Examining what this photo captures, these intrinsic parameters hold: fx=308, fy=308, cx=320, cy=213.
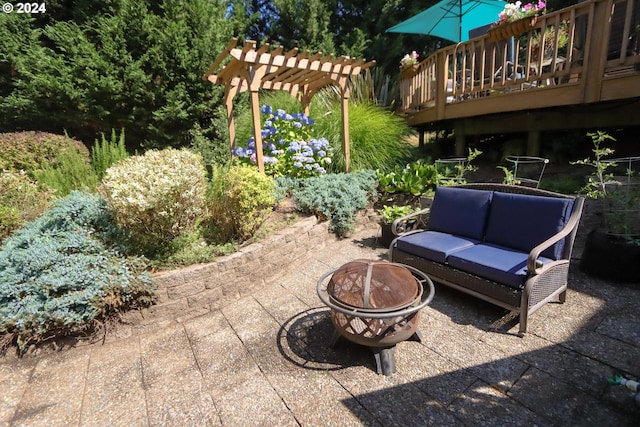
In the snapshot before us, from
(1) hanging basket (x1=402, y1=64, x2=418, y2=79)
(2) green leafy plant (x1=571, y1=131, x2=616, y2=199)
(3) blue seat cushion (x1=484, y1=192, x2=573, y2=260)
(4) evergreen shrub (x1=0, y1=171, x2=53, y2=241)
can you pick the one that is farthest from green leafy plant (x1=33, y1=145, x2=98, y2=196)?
(1) hanging basket (x1=402, y1=64, x2=418, y2=79)

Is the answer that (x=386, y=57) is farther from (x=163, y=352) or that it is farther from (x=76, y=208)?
(x=163, y=352)

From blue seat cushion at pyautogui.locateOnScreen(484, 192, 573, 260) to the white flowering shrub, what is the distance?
2701mm

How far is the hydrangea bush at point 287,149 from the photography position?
460cm

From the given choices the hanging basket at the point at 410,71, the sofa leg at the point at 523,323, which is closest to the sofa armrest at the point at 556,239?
the sofa leg at the point at 523,323

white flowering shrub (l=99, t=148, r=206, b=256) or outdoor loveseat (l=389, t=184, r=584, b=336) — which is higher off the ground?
white flowering shrub (l=99, t=148, r=206, b=256)

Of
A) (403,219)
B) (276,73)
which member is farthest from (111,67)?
(403,219)

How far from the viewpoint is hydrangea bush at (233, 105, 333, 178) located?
4.60 metres

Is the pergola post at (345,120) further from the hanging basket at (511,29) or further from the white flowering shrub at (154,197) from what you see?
the white flowering shrub at (154,197)

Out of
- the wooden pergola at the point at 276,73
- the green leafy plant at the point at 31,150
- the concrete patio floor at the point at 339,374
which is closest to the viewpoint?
the concrete patio floor at the point at 339,374

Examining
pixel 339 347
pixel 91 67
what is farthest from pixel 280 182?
pixel 91 67

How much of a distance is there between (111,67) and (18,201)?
3.45 metres

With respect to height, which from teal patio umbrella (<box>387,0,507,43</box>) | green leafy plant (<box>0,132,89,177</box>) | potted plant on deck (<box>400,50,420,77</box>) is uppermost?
teal patio umbrella (<box>387,0,507,43</box>)

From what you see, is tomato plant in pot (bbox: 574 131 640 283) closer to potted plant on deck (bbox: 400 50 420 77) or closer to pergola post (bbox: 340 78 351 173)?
pergola post (bbox: 340 78 351 173)

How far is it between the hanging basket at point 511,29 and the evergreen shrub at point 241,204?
13.0 feet
